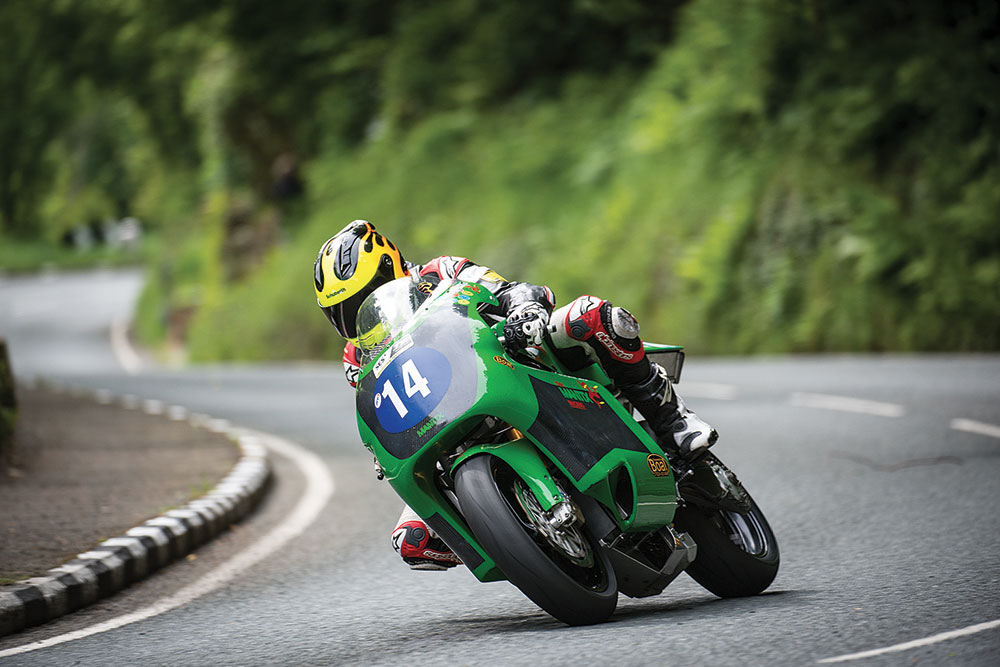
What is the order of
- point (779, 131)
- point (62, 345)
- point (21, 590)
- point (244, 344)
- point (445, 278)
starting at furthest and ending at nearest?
point (62, 345) < point (244, 344) < point (779, 131) < point (21, 590) < point (445, 278)

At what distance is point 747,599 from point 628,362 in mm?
1123

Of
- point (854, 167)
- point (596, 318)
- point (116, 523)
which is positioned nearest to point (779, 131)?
point (854, 167)

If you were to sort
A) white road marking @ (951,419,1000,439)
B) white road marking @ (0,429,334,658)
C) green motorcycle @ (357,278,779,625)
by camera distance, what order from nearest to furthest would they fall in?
green motorcycle @ (357,278,779,625) < white road marking @ (0,429,334,658) < white road marking @ (951,419,1000,439)

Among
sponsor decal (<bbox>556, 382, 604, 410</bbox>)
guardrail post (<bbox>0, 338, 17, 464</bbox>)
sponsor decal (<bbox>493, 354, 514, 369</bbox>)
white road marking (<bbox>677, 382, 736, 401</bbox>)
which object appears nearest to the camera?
sponsor decal (<bbox>493, 354, 514, 369</bbox>)

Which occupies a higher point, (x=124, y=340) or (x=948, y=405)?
(x=124, y=340)

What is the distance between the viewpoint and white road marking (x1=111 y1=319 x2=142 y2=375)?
128ft

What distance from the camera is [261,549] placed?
8008mm

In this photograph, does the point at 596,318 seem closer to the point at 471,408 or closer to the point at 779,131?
the point at 471,408

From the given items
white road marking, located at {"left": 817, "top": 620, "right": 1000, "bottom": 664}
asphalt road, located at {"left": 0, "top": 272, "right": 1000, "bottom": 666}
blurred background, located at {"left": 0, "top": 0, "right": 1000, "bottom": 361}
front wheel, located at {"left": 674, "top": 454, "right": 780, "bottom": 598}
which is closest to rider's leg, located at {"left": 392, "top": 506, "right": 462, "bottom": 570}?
asphalt road, located at {"left": 0, "top": 272, "right": 1000, "bottom": 666}

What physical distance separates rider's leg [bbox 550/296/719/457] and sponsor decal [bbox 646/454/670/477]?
0.31m

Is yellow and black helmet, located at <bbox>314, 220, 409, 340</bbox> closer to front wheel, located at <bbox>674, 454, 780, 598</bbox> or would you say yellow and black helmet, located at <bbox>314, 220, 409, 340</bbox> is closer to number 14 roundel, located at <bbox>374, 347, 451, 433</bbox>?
number 14 roundel, located at <bbox>374, 347, 451, 433</bbox>

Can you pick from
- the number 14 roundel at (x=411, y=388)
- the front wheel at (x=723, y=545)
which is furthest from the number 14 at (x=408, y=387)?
the front wheel at (x=723, y=545)

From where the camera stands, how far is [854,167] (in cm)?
1931

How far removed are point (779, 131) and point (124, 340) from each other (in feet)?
102
